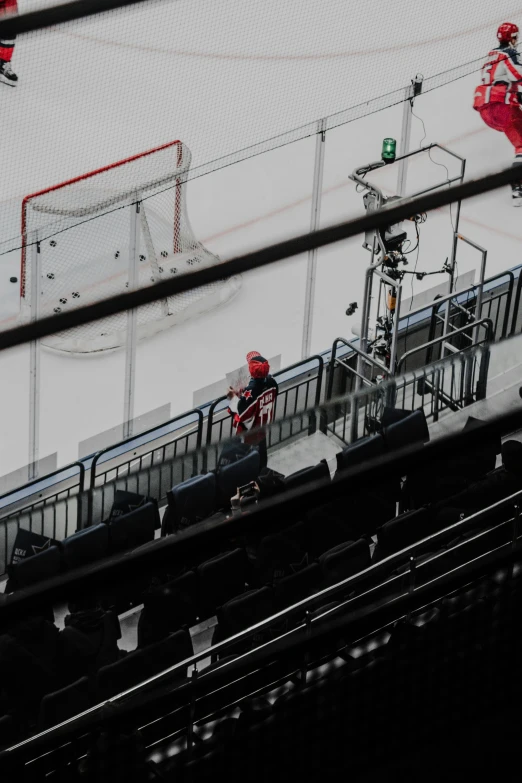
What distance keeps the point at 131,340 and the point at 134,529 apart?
1.40 meters

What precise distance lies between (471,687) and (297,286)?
529 cm

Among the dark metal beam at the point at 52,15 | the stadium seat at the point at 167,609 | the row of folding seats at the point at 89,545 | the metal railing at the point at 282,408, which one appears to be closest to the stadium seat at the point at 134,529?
the row of folding seats at the point at 89,545

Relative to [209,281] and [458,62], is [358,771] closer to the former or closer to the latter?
[209,281]

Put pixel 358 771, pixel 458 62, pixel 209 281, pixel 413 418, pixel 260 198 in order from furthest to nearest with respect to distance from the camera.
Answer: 1. pixel 458 62
2. pixel 260 198
3. pixel 413 418
4. pixel 358 771
5. pixel 209 281

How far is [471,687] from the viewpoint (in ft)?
4.82

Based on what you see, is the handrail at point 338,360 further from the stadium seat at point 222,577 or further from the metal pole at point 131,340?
the stadium seat at point 222,577

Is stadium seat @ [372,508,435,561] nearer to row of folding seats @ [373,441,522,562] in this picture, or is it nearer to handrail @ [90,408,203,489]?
row of folding seats @ [373,441,522,562]

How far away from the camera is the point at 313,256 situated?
5934mm

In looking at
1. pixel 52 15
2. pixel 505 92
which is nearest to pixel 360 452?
pixel 52 15

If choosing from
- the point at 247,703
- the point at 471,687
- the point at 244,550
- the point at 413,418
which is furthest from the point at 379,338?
the point at 471,687

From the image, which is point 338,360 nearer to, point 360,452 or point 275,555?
point 360,452

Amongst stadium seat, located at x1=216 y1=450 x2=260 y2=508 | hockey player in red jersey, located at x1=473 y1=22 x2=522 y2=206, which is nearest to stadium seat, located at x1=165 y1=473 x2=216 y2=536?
stadium seat, located at x1=216 y1=450 x2=260 y2=508

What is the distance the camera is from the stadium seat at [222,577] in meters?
3.94

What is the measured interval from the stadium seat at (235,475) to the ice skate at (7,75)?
5070 mm
